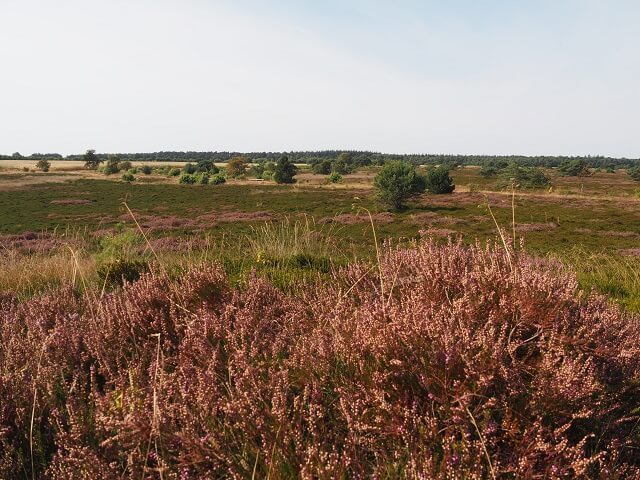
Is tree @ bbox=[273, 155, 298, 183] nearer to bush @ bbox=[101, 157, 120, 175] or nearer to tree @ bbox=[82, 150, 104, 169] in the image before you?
bush @ bbox=[101, 157, 120, 175]

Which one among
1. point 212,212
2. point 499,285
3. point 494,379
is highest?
point 499,285

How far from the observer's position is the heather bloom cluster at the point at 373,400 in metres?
2.00

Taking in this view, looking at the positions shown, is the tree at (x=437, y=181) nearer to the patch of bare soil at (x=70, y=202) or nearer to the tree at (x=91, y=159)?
the patch of bare soil at (x=70, y=202)

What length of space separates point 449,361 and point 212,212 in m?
46.3

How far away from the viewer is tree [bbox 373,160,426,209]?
52.9 metres

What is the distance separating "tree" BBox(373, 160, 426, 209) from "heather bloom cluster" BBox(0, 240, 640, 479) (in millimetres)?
50437

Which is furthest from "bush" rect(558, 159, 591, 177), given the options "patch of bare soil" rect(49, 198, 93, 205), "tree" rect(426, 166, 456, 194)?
"patch of bare soil" rect(49, 198, 93, 205)

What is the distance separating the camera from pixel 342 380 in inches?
96.3

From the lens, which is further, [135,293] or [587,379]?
[135,293]

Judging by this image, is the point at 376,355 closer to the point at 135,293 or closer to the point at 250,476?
the point at 250,476

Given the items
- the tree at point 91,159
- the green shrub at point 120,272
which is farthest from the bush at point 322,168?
the green shrub at point 120,272

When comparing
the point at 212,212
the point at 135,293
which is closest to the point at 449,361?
the point at 135,293

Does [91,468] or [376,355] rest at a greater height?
[376,355]

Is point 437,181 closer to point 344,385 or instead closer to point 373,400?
point 344,385
